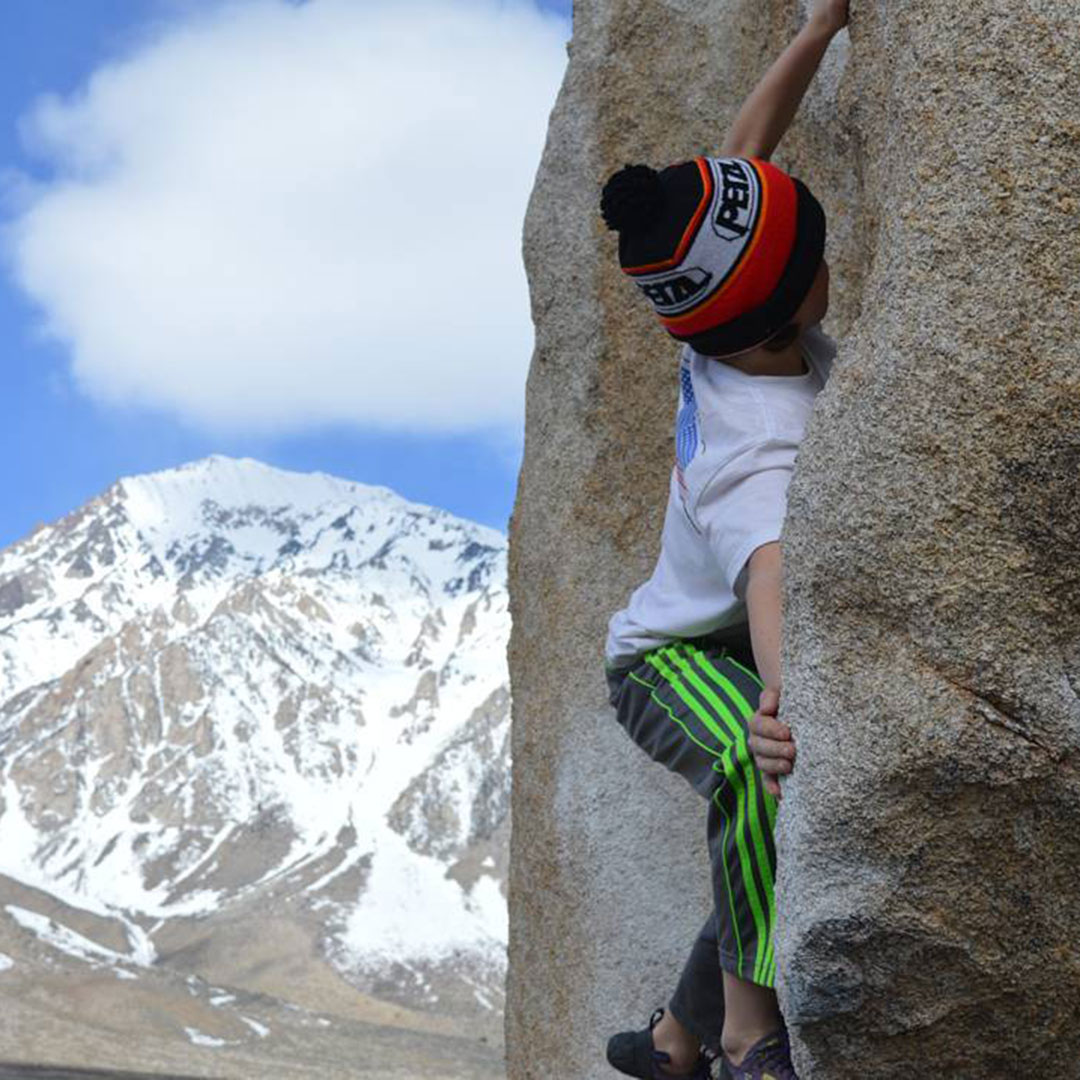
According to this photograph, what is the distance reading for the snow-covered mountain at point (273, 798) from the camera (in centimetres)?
9325

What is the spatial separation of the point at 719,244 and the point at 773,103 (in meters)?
0.80

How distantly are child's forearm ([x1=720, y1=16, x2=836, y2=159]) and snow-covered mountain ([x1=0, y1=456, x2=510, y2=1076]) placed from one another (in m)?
67.2

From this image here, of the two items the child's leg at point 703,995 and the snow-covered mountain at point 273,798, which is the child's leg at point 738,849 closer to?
the child's leg at point 703,995

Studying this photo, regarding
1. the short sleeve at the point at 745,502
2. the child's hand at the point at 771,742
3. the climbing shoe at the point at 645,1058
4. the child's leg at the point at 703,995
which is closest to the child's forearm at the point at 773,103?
the short sleeve at the point at 745,502

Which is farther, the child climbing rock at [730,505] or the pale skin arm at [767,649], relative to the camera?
the child climbing rock at [730,505]

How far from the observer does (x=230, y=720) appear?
149m

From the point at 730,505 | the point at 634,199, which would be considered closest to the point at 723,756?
the point at 730,505

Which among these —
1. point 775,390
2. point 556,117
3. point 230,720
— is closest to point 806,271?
point 775,390

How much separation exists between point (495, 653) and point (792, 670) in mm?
172858

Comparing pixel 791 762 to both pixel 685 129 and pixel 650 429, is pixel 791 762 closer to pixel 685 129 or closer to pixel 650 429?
pixel 650 429

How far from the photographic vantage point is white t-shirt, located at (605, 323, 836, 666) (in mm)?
3367

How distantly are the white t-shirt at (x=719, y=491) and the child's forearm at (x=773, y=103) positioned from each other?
0.62 meters

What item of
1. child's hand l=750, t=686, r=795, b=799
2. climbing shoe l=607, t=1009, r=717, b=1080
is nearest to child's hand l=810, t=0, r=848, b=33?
child's hand l=750, t=686, r=795, b=799

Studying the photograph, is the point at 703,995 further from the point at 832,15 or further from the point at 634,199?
the point at 832,15
